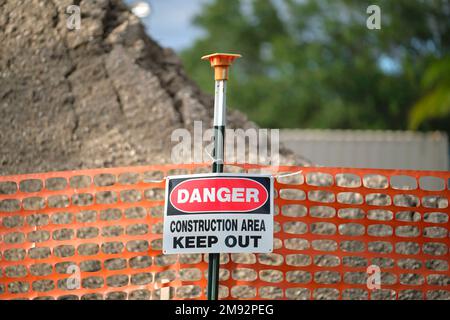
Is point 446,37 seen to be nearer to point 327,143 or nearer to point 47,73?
point 327,143

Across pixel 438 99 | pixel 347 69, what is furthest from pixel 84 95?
pixel 347 69

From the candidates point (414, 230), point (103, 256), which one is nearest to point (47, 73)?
point (103, 256)

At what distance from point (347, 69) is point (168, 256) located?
103 feet

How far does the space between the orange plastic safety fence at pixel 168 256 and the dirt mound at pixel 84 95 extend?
435mm

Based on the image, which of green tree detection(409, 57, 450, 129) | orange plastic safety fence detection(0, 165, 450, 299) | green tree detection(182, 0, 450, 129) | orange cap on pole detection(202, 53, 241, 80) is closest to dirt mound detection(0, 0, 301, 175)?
orange plastic safety fence detection(0, 165, 450, 299)

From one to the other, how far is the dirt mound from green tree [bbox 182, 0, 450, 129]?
27791mm

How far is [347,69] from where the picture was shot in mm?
39406

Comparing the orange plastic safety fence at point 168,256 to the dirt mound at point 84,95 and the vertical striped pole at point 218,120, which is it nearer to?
the dirt mound at point 84,95

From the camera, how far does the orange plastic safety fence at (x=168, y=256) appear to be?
25.7 ft

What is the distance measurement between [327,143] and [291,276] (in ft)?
53.0

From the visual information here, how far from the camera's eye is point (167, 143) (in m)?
10.1

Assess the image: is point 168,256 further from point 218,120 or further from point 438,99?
point 438,99

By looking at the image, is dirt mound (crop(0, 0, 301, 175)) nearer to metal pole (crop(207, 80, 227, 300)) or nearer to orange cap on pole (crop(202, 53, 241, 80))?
metal pole (crop(207, 80, 227, 300))
